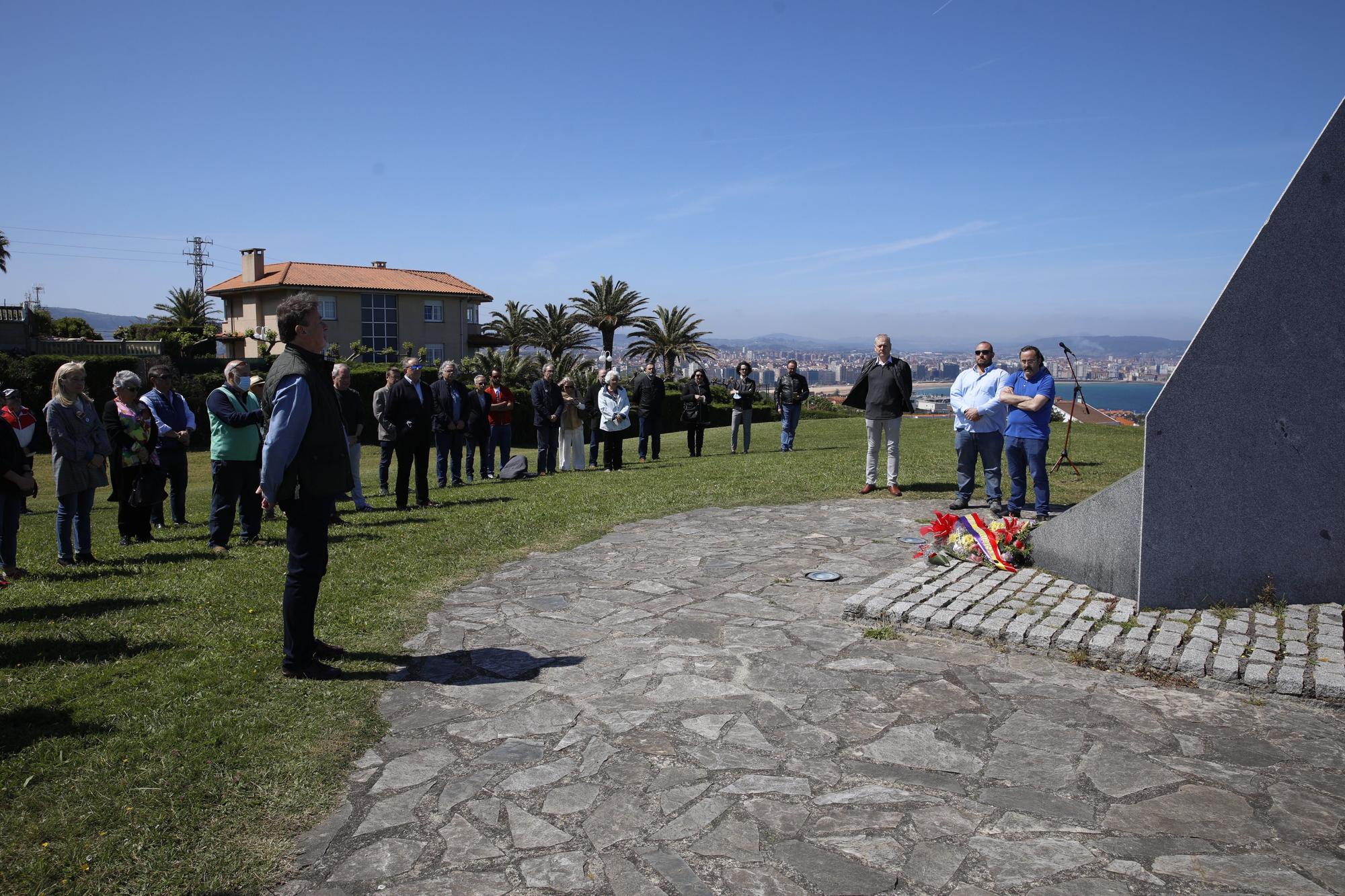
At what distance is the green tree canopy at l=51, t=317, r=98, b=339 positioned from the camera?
55562 mm

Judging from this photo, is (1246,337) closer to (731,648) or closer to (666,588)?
(731,648)

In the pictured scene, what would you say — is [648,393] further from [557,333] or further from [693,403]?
[557,333]

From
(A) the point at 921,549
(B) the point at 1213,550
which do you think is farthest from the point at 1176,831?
(A) the point at 921,549

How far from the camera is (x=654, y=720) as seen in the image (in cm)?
448

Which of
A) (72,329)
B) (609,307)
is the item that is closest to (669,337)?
(609,307)

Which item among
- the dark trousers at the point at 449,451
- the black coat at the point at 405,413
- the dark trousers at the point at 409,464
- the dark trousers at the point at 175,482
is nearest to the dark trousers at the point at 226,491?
the dark trousers at the point at 175,482

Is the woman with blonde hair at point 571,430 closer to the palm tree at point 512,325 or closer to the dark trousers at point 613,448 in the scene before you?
the dark trousers at point 613,448

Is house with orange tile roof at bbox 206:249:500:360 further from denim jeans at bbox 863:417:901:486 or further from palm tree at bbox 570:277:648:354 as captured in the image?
denim jeans at bbox 863:417:901:486

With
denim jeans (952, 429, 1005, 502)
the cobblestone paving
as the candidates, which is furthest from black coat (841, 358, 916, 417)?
the cobblestone paving

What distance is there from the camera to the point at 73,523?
8.09 meters

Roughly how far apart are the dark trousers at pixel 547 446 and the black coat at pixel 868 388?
6221mm

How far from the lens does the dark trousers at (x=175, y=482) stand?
973 centimetres

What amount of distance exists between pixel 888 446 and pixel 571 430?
6586 mm

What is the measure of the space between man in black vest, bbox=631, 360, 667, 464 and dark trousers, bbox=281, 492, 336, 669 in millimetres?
12011
